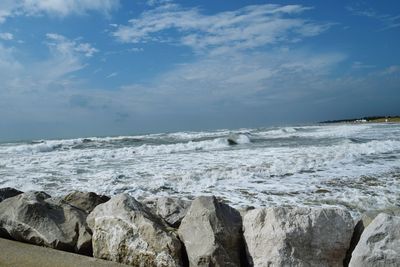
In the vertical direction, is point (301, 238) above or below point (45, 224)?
below

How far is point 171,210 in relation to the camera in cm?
434

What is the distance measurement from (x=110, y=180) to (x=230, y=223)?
20.0ft

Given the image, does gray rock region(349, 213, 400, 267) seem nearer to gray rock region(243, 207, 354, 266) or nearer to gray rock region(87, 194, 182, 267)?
gray rock region(243, 207, 354, 266)

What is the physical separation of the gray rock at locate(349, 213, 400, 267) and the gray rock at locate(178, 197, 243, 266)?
0.96 metres

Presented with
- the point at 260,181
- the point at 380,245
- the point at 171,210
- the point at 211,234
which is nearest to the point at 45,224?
the point at 171,210

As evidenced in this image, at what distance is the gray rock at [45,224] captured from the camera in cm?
375

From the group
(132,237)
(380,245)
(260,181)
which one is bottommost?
(260,181)

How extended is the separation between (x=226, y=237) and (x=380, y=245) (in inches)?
47.6

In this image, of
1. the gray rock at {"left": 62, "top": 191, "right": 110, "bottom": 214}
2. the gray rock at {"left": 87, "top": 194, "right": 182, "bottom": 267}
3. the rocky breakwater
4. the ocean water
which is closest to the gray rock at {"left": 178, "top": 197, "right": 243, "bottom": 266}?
the rocky breakwater

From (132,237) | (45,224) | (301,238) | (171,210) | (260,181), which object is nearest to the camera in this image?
(301,238)

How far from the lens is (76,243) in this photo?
12.3 ft

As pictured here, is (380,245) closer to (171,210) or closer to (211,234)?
(211,234)

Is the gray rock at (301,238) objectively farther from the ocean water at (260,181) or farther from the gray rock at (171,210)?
the ocean water at (260,181)

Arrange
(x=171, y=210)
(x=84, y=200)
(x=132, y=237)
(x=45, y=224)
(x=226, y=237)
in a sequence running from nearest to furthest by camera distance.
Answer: (x=226, y=237), (x=132, y=237), (x=45, y=224), (x=171, y=210), (x=84, y=200)
